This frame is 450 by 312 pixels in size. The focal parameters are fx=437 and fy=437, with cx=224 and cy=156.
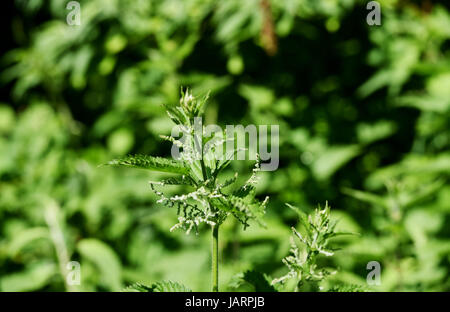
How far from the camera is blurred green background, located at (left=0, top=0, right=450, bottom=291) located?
2.14 m

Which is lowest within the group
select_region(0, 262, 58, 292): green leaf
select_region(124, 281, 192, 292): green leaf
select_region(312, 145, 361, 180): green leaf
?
select_region(124, 281, 192, 292): green leaf

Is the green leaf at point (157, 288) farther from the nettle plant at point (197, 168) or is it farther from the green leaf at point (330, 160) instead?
the green leaf at point (330, 160)

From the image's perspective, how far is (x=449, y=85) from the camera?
2203 millimetres

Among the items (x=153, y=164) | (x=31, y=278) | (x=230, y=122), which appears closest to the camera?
(x=153, y=164)

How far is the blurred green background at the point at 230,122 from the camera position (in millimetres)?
2145

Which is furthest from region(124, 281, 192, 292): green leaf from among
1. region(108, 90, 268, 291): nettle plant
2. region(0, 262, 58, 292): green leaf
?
region(0, 262, 58, 292): green leaf

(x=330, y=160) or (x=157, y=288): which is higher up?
(x=330, y=160)

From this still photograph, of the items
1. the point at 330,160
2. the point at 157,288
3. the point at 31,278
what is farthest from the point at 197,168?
the point at 330,160

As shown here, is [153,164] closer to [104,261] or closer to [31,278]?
[104,261]

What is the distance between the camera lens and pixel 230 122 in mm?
2482

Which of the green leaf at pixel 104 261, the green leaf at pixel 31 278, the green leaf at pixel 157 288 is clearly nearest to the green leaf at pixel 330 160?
the green leaf at pixel 104 261

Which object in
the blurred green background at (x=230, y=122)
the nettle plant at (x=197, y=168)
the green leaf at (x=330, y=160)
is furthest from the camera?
the green leaf at (x=330, y=160)

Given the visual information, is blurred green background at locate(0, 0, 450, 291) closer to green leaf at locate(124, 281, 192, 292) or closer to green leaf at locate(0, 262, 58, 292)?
green leaf at locate(0, 262, 58, 292)
